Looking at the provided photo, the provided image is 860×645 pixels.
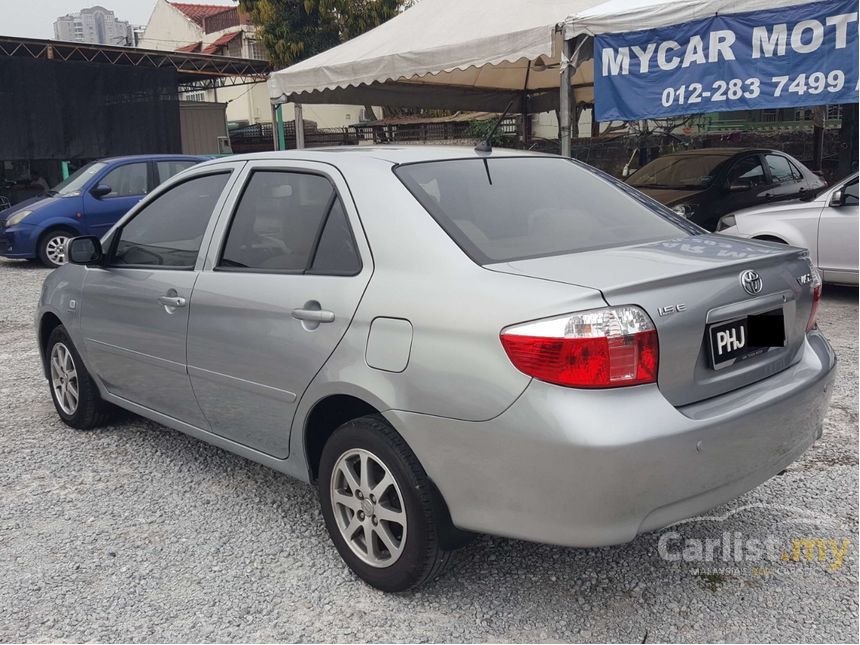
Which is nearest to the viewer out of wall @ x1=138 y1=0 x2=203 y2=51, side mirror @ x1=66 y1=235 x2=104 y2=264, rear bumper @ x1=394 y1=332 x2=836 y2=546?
rear bumper @ x1=394 y1=332 x2=836 y2=546

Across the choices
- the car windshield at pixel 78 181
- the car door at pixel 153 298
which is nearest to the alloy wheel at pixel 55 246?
the car windshield at pixel 78 181

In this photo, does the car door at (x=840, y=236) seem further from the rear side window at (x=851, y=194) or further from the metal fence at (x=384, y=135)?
the metal fence at (x=384, y=135)

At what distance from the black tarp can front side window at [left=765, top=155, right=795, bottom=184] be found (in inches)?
693

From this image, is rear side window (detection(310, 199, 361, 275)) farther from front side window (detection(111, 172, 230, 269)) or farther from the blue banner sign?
the blue banner sign

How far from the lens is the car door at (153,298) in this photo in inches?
144

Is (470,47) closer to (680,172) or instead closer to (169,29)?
(680,172)

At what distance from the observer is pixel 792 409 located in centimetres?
273

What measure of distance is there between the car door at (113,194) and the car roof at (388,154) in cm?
899

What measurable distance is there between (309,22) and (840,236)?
2713 cm

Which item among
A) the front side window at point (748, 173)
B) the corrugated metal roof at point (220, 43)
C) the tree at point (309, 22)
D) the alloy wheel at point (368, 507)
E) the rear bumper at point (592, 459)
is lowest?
the alloy wheel at point (368, 507)

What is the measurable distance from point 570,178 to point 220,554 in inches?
82.1

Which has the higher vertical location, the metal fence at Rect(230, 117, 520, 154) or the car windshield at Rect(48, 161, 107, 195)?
the metal fence at Rect(230, 117, 520, 154)

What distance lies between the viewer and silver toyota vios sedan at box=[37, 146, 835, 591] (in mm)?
2344

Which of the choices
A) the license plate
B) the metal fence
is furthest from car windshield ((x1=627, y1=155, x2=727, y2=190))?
the metal fence
